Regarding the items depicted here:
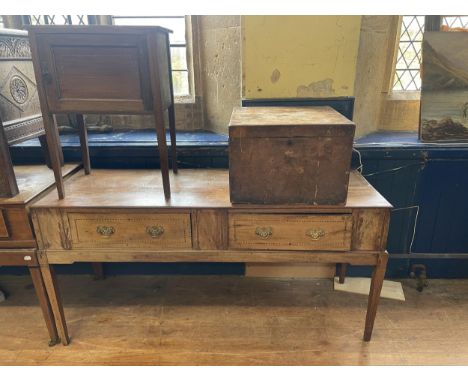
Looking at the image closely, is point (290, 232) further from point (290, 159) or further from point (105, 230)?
point (105, 230)

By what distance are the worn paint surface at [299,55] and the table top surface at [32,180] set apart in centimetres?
109

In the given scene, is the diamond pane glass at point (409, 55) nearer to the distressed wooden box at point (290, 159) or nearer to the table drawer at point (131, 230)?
the distressed wooden box at point (290, 159)

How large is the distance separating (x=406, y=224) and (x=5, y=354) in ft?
7.52

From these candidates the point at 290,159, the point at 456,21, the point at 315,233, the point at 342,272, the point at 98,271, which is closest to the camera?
the point at 290,159

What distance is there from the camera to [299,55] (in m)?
1.84

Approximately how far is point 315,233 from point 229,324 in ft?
2.56

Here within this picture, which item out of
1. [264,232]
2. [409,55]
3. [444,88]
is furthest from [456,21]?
[264,232]

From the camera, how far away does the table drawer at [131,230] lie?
1536 millimetres

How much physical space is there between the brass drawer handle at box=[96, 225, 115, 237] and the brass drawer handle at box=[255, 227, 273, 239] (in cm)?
63

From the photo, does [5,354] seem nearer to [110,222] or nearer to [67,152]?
[110,222]

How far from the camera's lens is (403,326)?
1903 millimetres

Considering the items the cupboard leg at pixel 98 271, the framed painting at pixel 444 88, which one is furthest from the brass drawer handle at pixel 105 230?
the framed painting at pixel 444 88

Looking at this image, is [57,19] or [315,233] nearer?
[315,233]

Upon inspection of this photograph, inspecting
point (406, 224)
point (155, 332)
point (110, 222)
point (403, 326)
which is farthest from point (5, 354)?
point (406, 224)
